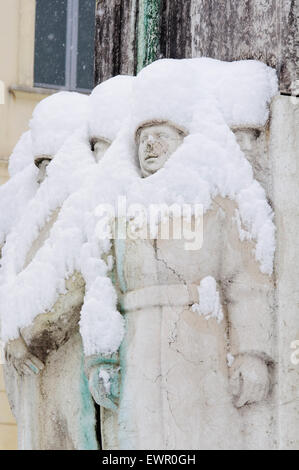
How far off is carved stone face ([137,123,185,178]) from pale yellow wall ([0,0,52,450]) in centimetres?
547

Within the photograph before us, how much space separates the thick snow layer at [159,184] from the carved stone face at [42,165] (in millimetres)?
233

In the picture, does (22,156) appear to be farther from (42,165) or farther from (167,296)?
(167,296)

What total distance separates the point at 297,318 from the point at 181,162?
53 cm

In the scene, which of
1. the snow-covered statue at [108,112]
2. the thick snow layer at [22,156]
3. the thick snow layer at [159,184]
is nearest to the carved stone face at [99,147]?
the snow-covered statue at [108,112]

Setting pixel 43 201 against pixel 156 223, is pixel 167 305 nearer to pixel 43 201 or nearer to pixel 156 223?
pixel 156 223

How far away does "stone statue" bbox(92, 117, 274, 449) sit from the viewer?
3830 mm

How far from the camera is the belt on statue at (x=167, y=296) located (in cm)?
387

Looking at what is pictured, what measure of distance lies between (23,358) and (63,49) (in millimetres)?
5999

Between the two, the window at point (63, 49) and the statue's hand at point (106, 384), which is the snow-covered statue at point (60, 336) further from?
the window at point (63, 49)

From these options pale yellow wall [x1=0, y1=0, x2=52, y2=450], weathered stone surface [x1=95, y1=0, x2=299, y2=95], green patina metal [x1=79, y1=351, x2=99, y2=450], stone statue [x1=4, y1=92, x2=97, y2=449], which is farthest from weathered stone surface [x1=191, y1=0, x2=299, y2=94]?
pale yellow wall [x1=0, y1=0, x2=52, y2=450]

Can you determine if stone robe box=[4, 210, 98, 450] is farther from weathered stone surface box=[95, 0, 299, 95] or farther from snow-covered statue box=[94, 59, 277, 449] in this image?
weathered stone surface box=[95, 0, 299, 95]

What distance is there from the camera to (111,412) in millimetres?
3963

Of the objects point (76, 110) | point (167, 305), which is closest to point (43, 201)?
point (76, 110)

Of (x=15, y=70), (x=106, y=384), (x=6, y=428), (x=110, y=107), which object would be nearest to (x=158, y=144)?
(x=110, y=107)
